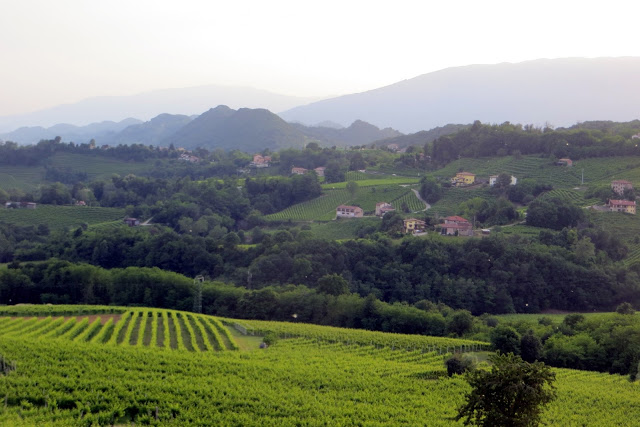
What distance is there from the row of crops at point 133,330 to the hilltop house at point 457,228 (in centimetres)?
2025

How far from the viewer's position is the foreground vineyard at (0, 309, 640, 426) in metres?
12.9

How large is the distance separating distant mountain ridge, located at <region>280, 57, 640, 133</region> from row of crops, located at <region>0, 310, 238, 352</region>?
110370mm

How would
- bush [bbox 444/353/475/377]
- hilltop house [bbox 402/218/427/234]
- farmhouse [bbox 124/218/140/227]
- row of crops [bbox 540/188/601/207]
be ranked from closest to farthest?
bush [bbox 444/353/475/377] < hilltop house [bbox 402/218/427/234] < row of crops [bbox 540/188/601/207] < farmhouse [bbox 124/218/140/227]

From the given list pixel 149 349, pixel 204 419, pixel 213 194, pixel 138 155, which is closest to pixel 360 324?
pixel 149 349

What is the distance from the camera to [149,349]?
61.4 ft

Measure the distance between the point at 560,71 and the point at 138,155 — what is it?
10742 cm

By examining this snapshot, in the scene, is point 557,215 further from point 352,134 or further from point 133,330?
point 352,134

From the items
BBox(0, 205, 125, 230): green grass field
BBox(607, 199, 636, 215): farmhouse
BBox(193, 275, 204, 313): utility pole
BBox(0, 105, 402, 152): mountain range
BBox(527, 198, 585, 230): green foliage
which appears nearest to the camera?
BBox(193, 275, 204, 313): utility pole

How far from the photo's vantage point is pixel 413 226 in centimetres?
4144

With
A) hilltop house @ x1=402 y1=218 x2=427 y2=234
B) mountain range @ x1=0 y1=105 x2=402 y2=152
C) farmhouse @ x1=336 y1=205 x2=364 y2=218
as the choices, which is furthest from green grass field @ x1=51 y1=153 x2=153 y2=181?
hilltop house @ x1=402 y1=218 x2=427 y2=234

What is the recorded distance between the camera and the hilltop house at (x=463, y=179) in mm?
51781

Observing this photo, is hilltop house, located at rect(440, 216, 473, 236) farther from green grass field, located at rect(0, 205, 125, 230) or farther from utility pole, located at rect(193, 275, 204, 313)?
green grass field, located at rect(0, 205, 125, 230)

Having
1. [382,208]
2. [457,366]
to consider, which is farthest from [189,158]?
[457,366]

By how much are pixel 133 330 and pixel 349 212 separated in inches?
1105
